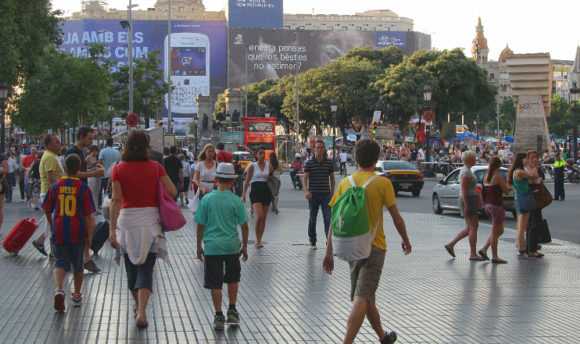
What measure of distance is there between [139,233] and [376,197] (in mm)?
2169

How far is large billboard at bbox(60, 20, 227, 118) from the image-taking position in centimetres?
14250

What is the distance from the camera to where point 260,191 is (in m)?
16.5

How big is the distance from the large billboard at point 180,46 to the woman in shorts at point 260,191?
4928 inches

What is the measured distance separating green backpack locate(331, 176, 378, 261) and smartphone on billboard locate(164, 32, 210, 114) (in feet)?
443

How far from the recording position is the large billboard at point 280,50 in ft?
477

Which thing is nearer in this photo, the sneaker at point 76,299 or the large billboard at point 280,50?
the sneaker at point 76,299

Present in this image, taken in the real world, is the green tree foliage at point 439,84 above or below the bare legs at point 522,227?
above

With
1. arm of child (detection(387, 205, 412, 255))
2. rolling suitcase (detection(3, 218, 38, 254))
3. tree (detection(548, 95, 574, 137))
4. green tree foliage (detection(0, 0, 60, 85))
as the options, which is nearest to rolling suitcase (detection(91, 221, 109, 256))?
rolling suitcase (detection(3, 218, 38, 254))

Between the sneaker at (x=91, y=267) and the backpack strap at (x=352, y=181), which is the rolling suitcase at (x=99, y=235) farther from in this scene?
the backpack strap at (x=352, y=181)

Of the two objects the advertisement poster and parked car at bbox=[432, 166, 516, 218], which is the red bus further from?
the advertisement poster

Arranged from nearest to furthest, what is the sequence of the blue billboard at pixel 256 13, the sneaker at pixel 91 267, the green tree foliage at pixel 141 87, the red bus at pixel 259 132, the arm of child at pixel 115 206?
1. the arm of child at pixel 115 206
2. the sneaker at pixel 91 267
3. the green tree foliage at pixel 141 87
4. the red bus at pixel 259 132
5. the blue billboard at pixel 256 13

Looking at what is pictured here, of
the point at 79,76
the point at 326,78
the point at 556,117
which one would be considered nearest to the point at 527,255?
the point at 79,76

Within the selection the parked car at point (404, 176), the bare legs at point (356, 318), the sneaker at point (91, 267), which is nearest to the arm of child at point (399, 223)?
the bare legs at point (356, 318)

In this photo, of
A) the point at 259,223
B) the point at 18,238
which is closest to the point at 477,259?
the point at 259,223
